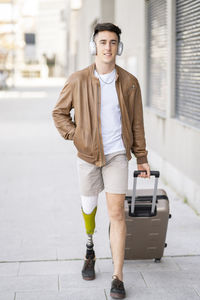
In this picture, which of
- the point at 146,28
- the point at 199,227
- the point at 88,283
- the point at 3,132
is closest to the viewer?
the point at 88,283

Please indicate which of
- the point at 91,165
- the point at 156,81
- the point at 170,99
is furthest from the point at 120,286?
the point at 156,81

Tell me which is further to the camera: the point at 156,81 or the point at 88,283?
the point at 156,81

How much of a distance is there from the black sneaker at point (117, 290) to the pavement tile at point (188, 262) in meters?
0.79

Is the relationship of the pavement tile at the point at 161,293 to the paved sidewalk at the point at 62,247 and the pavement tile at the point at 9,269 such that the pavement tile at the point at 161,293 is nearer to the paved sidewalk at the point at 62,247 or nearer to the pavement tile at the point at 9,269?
the paved sidewalk at the point at 62,247

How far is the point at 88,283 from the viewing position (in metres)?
4.33

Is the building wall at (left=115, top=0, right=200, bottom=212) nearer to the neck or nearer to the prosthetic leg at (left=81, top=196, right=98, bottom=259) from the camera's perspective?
the prosthetic leg at (left=81, top=196, right=98, bottom=259)

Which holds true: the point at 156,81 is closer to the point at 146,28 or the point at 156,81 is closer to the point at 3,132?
the point at 146,28

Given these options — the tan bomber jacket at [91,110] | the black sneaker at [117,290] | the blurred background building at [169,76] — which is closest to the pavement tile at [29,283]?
the black sneaker at [117,290]

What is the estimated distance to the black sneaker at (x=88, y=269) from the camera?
4398 mm

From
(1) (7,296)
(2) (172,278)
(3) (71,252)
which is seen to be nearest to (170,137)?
(3) (71,252)

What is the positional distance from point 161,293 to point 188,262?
758mm

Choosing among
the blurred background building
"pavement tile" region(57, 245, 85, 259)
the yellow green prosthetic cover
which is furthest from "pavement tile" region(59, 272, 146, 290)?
the blurred background building

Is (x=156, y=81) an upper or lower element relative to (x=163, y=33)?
lower

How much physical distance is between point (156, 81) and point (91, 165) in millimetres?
5812
